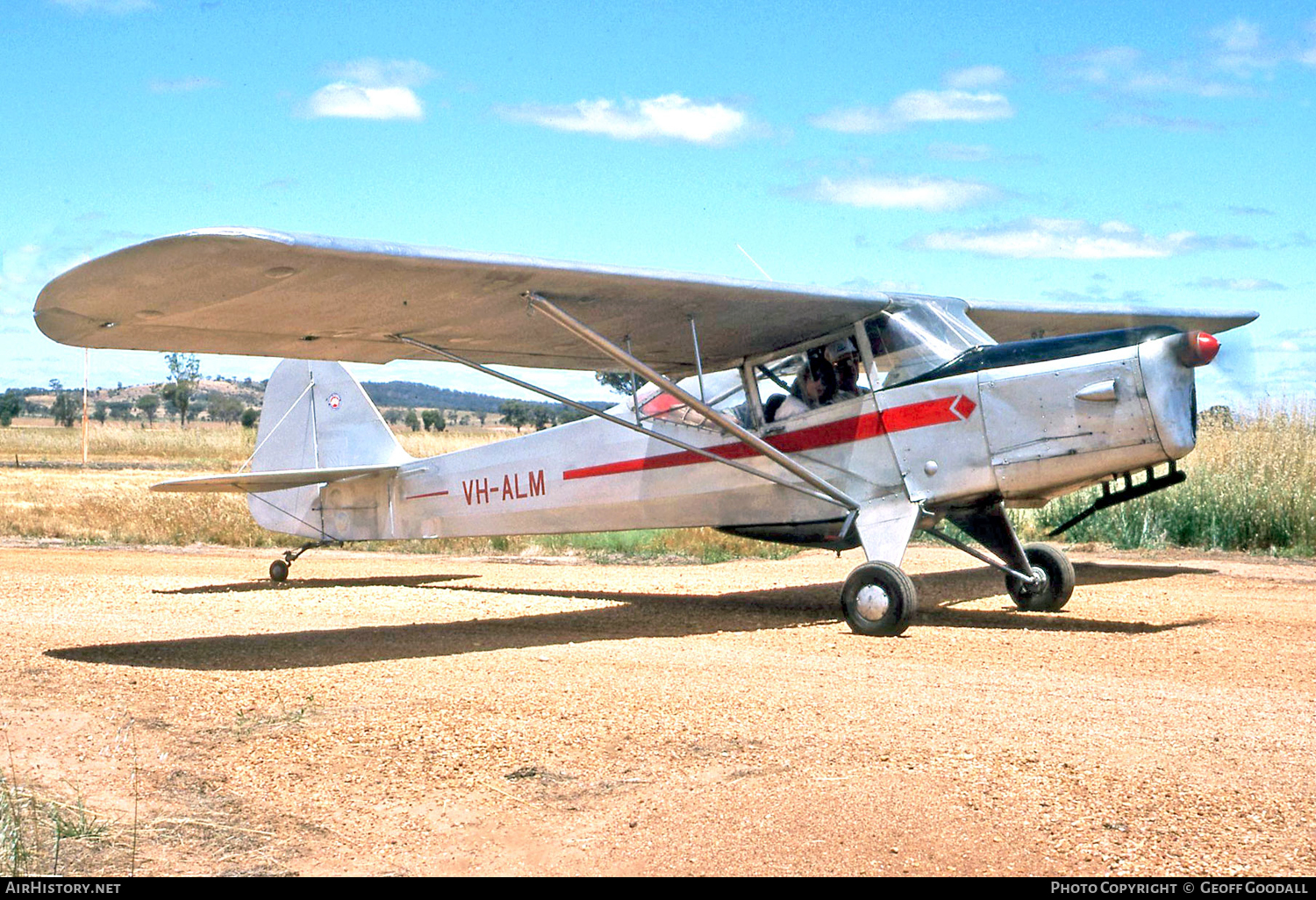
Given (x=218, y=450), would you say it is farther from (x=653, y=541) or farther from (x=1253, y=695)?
(x=1253, y=695)

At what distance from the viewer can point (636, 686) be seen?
20.7 feet

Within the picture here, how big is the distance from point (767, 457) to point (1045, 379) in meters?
2.30

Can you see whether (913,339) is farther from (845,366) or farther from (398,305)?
(398,305)

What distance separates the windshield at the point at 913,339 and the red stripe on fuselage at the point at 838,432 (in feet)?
0.96

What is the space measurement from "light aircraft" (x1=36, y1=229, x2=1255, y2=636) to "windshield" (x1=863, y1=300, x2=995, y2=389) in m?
0.02

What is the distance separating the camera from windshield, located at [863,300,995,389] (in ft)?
30.3

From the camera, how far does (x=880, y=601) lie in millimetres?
8398

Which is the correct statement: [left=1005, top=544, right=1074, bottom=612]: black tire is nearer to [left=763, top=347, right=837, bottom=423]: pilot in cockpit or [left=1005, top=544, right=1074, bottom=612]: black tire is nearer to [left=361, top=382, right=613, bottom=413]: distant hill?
[left=763, top=347, right=837, bottom=423]: pilot in cockpit

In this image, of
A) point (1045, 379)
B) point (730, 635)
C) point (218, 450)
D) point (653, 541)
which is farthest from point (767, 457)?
point (218, 450)

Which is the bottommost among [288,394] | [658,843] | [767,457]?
[658,843]

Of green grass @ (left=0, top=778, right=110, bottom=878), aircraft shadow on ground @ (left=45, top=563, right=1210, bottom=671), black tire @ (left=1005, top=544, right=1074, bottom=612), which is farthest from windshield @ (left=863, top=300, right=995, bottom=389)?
green grass @ (left=0, top=778, right=110, bottom=878)

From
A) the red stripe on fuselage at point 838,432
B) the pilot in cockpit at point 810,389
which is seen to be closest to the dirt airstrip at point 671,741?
the red stripe on fuselage at point 838,432

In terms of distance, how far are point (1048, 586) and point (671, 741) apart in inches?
218

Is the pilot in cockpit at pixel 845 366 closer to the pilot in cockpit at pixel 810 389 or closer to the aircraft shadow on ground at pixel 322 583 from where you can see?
the pilot in cockpit at pixel 810 389
